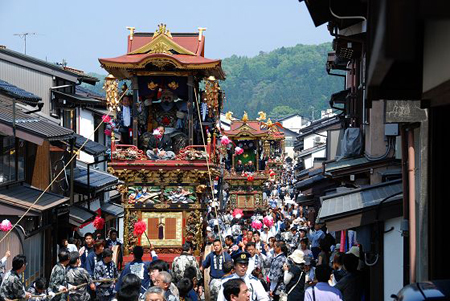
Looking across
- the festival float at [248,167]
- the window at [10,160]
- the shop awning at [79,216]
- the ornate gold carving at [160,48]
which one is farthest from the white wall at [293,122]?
the window at [10,160]

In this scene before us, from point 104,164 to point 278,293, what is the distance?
22969 millimetres

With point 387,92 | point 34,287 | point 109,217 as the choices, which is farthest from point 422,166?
point 109,217

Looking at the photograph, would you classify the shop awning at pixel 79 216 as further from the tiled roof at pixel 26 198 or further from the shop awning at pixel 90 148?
the tiled roof at pixel 26 198

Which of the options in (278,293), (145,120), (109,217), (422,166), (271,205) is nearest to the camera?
(422,166)

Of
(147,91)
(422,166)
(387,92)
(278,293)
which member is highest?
(147,91)

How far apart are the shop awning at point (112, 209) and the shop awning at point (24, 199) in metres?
10.6

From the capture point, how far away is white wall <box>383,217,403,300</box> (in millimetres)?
11148

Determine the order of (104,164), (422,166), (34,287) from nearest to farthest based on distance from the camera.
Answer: (422,166) < (34,287) < (104,164)

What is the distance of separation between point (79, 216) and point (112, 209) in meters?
7.62

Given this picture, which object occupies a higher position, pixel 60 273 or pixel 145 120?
pixel 145 120

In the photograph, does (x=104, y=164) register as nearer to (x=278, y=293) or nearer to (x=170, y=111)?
(x=170, y=111)

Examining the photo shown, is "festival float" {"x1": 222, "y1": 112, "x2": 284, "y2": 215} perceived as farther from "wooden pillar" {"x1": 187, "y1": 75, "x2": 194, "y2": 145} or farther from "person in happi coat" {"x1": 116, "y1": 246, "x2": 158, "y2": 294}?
"person in happi coat" {"x1": 116, "y1": 246, "x2": 158, "y2": 294}

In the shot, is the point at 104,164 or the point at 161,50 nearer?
the point at 161,50

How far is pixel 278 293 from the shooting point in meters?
14.0
